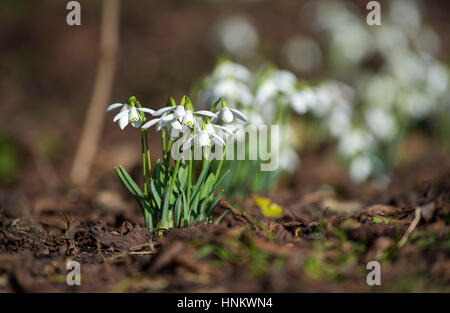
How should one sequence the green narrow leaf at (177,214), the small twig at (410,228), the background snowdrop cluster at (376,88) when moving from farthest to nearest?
the background snowdrop cluster at (376,88), the green narrow leaf at (177,214), the small twig at (410,228)

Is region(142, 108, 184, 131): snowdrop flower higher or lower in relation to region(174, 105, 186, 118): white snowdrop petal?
lower

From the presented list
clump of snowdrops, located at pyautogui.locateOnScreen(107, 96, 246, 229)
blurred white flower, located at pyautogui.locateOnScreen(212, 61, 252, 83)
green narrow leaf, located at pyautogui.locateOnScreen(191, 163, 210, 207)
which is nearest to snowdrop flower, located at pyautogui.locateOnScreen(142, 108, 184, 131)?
clump of snowdrops, located at pyautogui.locateOnScreen(107, 96, 246, 229)

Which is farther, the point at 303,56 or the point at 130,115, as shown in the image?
the point at 303,56

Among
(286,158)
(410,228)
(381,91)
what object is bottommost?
(410,228)

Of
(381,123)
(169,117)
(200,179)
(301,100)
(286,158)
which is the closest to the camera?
(169,117)

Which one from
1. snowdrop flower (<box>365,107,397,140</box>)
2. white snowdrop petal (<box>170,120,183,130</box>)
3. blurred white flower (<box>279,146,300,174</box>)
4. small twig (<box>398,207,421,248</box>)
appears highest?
snowdrop flower (<box>365,107,397,140</box>)

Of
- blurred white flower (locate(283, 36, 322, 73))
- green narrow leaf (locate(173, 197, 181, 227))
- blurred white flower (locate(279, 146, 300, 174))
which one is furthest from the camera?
blurred white flower (locate(283, 36, 322, 73))

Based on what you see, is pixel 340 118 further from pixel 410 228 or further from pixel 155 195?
pixel 155 195

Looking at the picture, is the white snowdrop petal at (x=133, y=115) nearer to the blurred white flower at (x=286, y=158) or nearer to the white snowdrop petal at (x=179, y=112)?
the white snowdrop petal at (x=179, y=112)

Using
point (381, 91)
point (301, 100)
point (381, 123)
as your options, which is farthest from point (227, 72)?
point (381, 91)

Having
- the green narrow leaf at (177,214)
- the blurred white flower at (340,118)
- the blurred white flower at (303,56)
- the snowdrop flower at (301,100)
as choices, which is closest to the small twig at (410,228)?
the green narrow leaf at (177,214)

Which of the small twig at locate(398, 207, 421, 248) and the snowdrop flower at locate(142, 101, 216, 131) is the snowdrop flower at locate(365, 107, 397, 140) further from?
the snowdrop flower at locate(142, 101, 216, 131)

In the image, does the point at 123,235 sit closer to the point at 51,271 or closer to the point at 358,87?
the point at 51,271
